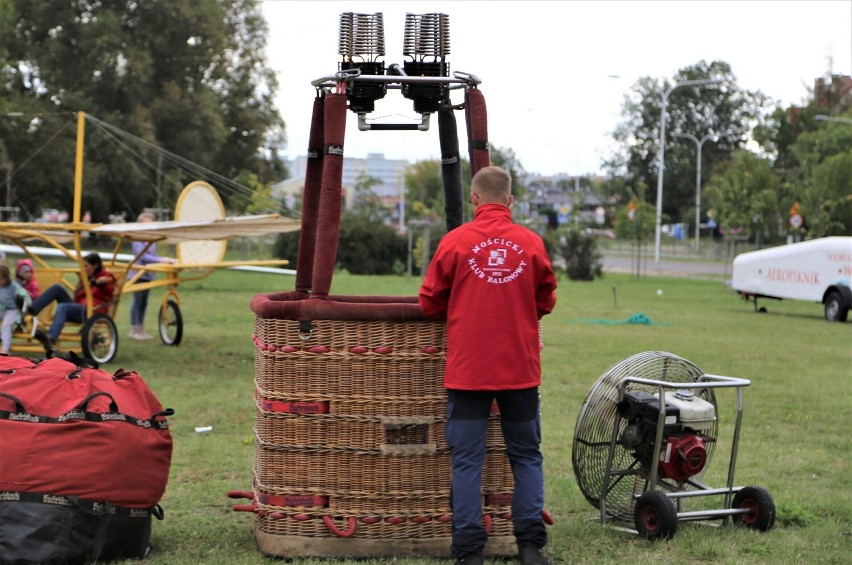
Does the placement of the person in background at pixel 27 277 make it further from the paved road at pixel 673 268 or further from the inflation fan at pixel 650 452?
the paved road at pixel 673 268

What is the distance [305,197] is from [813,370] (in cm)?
1033

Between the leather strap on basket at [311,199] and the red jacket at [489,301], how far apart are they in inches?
44.5

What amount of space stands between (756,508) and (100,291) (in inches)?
378

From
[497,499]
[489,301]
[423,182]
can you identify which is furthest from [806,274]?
[423,182]

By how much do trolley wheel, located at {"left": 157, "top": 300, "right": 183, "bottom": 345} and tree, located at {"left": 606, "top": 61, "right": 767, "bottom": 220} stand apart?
8582cm

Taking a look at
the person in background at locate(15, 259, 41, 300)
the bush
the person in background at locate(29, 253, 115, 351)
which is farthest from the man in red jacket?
the bush

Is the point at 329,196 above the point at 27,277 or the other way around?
above

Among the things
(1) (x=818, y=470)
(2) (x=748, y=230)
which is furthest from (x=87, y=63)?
(1) (x=818, y=470)

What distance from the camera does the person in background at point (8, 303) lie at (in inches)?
500

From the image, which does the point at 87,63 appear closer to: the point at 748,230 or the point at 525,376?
the point at 748,230

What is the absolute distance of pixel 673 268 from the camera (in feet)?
172

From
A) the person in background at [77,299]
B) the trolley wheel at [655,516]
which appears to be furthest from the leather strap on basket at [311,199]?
the person in background at [77,299]

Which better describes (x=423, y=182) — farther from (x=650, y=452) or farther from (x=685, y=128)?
(x=650, y=452)

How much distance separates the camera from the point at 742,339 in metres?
18.8
